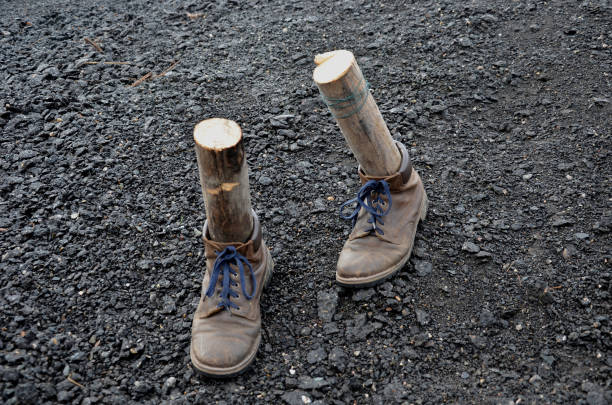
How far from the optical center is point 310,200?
3484mm

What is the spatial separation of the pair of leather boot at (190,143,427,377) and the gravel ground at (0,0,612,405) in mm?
96

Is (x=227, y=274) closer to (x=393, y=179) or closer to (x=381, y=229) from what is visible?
(x=381, y=229)

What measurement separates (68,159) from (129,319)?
1645mm

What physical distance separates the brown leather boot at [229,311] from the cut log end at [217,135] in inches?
21.7

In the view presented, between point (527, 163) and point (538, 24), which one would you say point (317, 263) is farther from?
point (538, 24)

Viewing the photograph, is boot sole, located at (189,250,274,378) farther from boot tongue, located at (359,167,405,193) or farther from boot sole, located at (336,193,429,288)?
boot tongue, located at (359,167,405,193)

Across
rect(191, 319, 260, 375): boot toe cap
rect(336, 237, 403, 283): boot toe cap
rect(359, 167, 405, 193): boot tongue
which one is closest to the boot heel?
rect(359, 167, 405, 193): boot tongue

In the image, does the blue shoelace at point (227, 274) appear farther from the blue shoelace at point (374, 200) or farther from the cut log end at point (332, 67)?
the cut log end at point (332, 67)

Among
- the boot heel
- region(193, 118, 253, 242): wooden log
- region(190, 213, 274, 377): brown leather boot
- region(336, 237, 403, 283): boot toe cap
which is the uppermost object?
region(193, 118, 253, 242): wooden log

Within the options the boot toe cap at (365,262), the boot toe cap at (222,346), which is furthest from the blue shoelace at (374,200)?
the boot toe cap at (222,346)

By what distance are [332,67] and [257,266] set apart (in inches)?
40.6

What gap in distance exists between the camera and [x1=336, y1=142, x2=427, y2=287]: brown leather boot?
2.77 metres

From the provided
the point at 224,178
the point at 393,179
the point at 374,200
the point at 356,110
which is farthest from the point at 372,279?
the point at 224,178

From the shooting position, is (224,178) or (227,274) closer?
(224,178)
